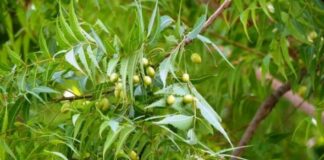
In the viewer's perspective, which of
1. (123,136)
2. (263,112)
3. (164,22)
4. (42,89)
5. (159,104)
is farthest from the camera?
(263,112)

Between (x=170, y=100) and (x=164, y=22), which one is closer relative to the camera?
(x=170, y=100)

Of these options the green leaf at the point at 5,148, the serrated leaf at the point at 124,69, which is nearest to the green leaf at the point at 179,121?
the serrated leaf at the point at 124,69

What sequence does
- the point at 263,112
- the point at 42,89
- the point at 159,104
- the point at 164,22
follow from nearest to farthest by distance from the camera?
the point at 159,104
the point at 42,89
the point at 164,22
the point at 263,112

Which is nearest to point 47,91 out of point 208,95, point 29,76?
point 29,76

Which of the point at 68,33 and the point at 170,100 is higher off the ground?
the point at 68,33

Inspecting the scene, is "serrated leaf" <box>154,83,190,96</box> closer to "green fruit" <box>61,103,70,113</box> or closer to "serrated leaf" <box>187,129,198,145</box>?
"serrated leaf" <box>187,129,198,145</box>

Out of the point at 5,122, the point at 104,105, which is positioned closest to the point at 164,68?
the point at 104,105

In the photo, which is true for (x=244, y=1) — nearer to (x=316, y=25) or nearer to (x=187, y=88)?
(x=316, y=25)

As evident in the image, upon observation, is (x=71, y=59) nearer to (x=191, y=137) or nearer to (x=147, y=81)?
(x=147, y=81)

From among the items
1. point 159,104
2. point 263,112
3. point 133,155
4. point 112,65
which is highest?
point 112,65
